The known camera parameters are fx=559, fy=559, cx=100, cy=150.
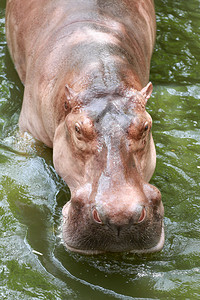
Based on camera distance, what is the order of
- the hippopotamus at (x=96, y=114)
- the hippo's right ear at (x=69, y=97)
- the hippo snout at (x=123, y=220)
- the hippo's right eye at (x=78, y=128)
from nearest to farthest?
the hippo snout at (x=123, y=220)
the hippopotamus at (x=96, y=114)
the hippo's right eye at (x=78, y=128)
the hippo's right ear at (x=69, y=97)

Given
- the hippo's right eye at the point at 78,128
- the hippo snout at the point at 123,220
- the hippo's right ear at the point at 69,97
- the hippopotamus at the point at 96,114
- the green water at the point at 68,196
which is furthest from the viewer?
the hippo's right ear at the point at 69,97

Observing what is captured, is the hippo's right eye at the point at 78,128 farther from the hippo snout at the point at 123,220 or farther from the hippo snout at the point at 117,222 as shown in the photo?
the hippo snout at the point at 123,220

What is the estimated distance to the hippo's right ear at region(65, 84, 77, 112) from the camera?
4.02m

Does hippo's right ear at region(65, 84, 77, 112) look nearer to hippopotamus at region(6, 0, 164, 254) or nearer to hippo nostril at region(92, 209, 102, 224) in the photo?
hippopotamus at region(6, 0, 164, 254)

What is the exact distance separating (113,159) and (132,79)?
3.56ft

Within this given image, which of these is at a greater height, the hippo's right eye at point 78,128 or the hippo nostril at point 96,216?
the hippo's right eye at point 78,128

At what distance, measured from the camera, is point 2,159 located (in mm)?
5254

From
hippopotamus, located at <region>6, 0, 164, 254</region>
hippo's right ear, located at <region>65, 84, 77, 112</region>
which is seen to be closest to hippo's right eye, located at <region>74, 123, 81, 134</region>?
hippopotamus, located at <region>6, 0, 164, 254</region>

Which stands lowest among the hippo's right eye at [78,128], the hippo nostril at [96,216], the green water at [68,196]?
the green water at [68,196]

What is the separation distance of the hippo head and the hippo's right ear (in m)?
0.03

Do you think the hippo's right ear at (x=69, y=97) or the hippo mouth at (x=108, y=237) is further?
the hippo's right ear at (x=69, y=97)

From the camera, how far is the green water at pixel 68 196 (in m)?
3.92

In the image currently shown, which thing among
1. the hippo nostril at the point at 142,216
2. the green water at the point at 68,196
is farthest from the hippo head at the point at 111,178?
the green water at the point at 68,196

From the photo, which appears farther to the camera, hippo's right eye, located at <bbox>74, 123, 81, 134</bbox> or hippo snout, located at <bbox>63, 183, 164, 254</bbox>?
hippo's right eye, located at <bbox>74, 123, 81, 134</bbox>
